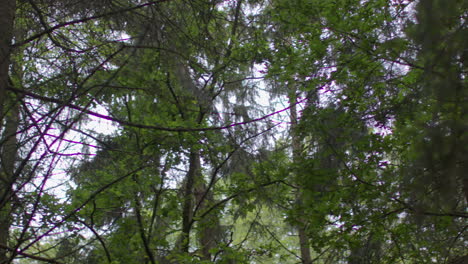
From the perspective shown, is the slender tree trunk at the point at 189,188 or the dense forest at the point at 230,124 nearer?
the dense forest at the point at 230,124

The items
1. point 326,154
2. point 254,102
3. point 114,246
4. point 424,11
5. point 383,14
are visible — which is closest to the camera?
point 424,11

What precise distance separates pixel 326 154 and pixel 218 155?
3.26 metres

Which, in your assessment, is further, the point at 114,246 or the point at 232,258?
the point at 114,246

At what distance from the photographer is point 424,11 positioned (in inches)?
83.5

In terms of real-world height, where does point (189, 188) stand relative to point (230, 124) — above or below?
above

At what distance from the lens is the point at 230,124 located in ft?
18.5

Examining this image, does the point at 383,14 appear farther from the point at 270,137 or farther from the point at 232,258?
the point at 232,258

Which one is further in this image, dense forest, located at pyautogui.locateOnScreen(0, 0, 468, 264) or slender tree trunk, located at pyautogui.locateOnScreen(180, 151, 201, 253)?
slender tree trunk, located at pyautogui.locateOnScreen(180, 151, 201, 253)

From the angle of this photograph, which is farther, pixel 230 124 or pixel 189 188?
pixel 189 188

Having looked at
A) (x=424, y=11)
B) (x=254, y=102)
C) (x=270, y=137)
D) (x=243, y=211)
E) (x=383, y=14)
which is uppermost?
(x=254, y=102)

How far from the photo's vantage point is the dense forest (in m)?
3.47

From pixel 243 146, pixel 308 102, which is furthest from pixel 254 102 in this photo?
pixel 308 102

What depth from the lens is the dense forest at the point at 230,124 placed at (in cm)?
347

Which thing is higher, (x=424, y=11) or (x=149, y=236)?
(x=149, y=236)
